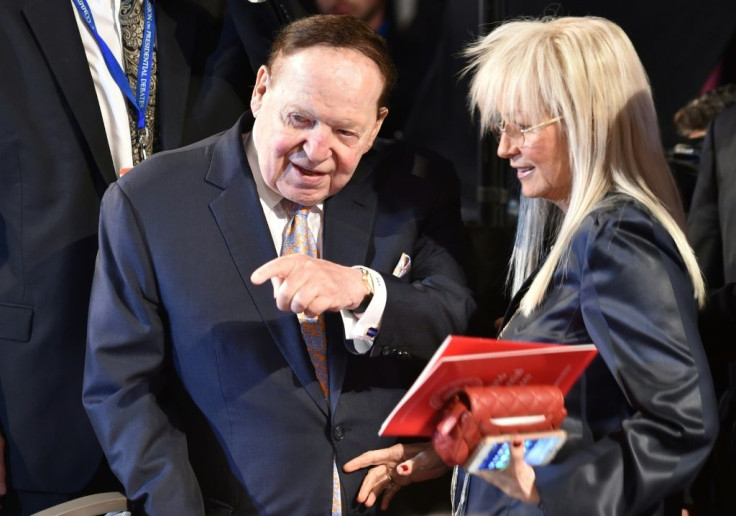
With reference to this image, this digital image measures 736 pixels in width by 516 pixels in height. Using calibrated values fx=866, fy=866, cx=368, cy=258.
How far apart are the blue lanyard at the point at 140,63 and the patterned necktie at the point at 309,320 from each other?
1.73 feet

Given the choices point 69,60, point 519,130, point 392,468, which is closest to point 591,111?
point 519,130

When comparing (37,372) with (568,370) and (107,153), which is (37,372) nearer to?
(107,153)

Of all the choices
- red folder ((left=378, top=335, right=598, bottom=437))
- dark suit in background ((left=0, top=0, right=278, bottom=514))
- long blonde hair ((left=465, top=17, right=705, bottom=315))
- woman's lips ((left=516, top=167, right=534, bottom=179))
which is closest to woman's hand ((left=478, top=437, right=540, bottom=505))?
red folder ((left=378, top=335, right=598, bottom=437))

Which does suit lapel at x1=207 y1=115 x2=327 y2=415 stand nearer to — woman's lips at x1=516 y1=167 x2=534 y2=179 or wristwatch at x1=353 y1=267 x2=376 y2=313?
wristwatch at x1=353 y1=267 x2=376 y2=313

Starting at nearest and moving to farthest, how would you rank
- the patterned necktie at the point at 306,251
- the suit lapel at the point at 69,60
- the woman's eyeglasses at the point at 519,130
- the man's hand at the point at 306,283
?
the man's hand at the point at 306,283
the woman's eyeglasses at the point at 519,130
the patterned necktie at the point at 306,251
the suit lapel at the point at 69,60

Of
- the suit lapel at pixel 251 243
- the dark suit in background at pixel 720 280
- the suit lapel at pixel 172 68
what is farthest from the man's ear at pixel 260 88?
the dark suit in background at pixel 720 280

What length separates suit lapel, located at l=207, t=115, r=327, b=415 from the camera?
1915 millimetres

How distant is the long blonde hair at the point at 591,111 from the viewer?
170cm

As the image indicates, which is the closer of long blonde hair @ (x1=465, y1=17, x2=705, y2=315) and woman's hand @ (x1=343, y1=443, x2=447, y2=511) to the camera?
long blonde hair @ (x1=465, y1=17, x2=705, y2=315)

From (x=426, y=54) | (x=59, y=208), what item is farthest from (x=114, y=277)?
(x=426, y=54)

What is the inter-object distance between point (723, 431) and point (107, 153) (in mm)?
1717

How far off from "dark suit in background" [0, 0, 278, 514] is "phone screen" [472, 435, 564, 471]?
121 cm

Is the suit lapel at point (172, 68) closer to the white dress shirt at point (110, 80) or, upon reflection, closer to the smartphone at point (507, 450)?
the white dress shirt at point (110, 80)

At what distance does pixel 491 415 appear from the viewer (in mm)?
1399
